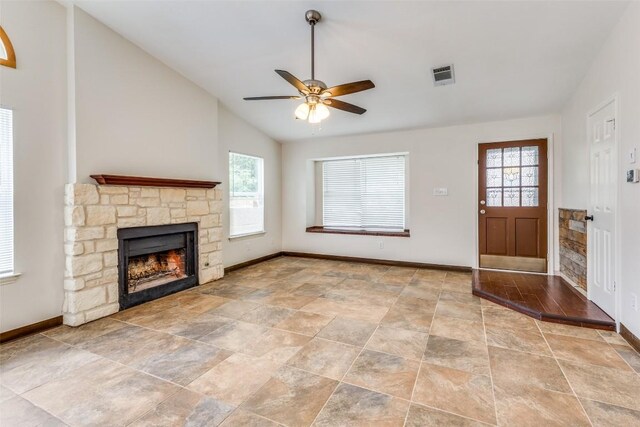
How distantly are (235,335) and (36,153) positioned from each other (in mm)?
2635

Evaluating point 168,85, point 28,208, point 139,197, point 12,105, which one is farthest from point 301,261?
point 12,105

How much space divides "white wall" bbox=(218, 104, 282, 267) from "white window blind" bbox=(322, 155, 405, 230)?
3.54 ft

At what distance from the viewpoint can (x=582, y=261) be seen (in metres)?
3.78

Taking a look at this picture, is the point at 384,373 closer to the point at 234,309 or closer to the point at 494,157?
the point at 234,309

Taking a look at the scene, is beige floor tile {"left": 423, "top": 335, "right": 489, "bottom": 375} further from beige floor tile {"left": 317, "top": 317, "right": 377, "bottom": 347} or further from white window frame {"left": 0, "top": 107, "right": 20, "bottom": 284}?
white window frame {"left": 0, "top": 107, "right": 20, "bottom": 284}

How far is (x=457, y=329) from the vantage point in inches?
116

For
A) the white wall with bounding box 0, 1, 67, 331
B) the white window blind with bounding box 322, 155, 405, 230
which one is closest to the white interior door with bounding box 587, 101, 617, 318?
the white window blind with bounding box 322, 155, 405, 230

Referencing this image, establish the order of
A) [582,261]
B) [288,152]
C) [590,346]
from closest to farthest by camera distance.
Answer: [590,346], [582,261], [288,152]

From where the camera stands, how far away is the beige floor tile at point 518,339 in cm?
256

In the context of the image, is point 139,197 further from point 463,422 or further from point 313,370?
point 463,422

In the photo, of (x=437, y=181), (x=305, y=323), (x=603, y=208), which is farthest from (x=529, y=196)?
(x=305, y=323)

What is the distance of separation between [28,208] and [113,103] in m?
1.41

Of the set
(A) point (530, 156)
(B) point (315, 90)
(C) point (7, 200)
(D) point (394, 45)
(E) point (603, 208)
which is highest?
(D) point (394, 45)

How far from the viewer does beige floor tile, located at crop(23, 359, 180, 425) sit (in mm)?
1809
